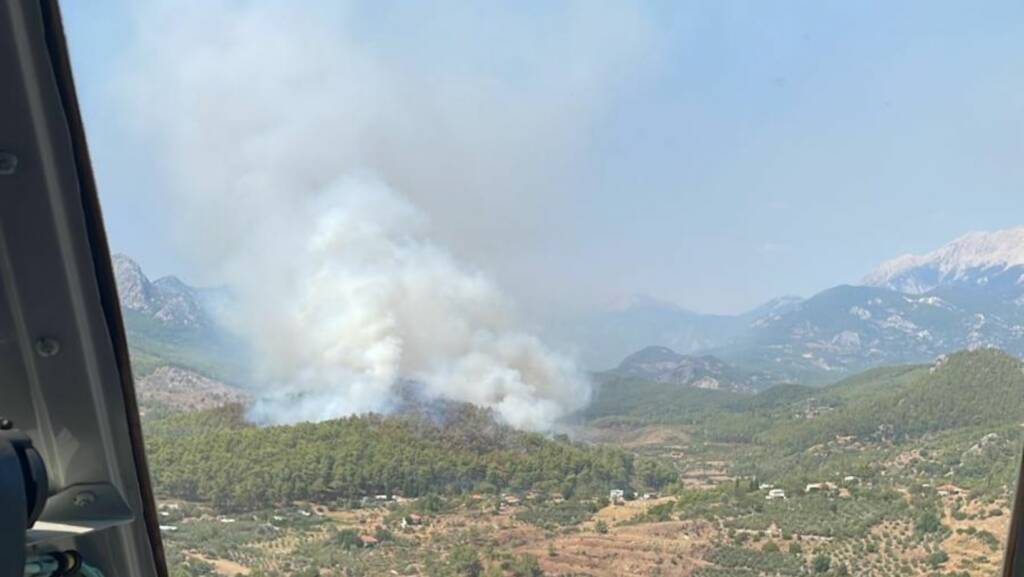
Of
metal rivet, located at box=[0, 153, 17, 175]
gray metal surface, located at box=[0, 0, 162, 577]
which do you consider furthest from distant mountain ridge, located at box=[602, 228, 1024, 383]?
metal rivet, located at box=[0, 153, 17, 175]

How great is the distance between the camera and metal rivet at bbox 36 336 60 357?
4.13 feet

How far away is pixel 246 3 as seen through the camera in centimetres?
170

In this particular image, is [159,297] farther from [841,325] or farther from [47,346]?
[841,325]

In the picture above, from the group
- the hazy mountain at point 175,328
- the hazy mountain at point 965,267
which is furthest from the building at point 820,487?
the hazy mountain at point 175,328

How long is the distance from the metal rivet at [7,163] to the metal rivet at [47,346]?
0.83 ft

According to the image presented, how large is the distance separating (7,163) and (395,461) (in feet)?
3.51

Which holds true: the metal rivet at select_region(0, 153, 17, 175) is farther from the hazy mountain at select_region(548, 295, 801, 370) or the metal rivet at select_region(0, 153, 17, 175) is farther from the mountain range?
the hazy mountain at select_region(548, 295, 801, 370)

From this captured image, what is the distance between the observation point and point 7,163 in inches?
45.8

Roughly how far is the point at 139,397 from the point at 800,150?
1493 mm

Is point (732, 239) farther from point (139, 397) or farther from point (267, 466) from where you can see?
point (139, 397)

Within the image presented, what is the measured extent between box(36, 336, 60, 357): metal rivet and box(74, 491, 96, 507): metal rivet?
0.24 metres

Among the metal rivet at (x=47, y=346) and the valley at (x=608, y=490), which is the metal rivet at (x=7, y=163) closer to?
the metal rivet at (x=47, y=346)

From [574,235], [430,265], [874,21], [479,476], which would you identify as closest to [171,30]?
[430,265]

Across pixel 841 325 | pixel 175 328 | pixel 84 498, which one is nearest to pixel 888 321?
pixel 841 325
